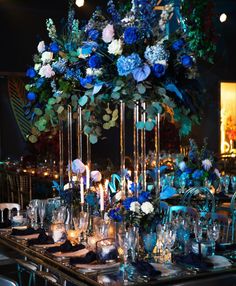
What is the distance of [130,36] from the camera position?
344 cm

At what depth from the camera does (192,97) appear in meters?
3.54

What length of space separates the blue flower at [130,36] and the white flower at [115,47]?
2.1 inches

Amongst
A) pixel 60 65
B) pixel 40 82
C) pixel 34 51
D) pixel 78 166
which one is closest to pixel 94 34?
pixel 60 65

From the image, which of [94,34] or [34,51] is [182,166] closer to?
[94,34]

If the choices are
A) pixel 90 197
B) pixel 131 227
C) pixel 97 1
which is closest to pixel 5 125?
pixel 97 1

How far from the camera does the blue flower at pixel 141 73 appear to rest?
3373mm

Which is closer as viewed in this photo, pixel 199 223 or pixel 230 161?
pixel 199 223

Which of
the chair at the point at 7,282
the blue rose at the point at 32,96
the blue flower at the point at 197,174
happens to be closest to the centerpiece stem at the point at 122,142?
the blue rose at the point at 32,96

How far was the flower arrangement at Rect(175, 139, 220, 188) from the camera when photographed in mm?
6488

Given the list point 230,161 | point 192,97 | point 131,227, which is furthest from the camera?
point 230,161

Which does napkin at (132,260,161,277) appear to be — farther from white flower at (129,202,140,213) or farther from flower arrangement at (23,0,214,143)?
flower arrangement at (23,0,214,143)

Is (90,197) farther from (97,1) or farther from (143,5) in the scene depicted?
(97,1)

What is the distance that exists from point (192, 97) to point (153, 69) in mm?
297

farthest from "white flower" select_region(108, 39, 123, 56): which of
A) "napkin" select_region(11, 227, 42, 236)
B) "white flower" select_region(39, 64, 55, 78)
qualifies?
"napkin" select_region(11, 227, 42, 236)
